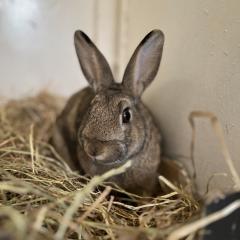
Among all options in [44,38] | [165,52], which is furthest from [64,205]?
[44,38]

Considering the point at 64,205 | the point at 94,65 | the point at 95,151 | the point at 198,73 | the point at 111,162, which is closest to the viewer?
the point at 64,205

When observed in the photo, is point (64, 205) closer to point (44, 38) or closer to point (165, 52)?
point (165, 52)

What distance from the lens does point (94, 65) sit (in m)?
2.67

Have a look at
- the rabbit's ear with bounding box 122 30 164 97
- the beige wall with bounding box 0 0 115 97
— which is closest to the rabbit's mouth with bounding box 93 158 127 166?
the rabbit's ear with bounding box 122 30 164 97

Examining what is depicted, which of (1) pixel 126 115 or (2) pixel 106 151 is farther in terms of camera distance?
(1) pixel 126 115

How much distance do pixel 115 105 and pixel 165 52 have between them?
0.63m

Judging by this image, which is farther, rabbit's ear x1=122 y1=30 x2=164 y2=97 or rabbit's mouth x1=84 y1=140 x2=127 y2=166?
rabbit's ear x1=122 y1=30 x2=164 y2=97

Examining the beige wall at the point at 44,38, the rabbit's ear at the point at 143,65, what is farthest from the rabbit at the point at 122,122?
the beige wall at the point at 44,38

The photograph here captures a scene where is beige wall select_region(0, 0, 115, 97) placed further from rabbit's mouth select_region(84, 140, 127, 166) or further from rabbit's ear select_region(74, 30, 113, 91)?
rabbit's mouth select_region(84, 140, 127, 166)

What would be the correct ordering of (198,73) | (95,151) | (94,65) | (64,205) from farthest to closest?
(94,65)
(198,73)
(95,151)
(64,205)

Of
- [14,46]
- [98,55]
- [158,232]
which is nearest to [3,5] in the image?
[14,46]

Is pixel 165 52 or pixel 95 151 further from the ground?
pixel 165 52

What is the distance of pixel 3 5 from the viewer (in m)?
3.37

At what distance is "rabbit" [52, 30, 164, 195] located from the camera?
2314 mm
